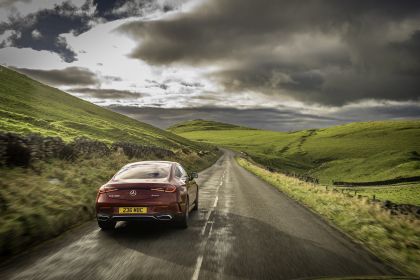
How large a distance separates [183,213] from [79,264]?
11.0ft

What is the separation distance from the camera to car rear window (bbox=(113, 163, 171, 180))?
31.2 ft

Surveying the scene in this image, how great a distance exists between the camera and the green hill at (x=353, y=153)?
88.4 metres

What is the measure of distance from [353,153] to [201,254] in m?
118

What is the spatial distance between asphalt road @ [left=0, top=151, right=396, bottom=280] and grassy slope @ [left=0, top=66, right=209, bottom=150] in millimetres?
32865

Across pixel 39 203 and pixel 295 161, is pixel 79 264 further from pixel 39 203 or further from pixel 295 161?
pixel 295 161

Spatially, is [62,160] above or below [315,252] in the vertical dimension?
above

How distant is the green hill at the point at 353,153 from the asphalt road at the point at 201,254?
76.7m

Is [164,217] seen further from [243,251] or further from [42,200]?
[42,200]

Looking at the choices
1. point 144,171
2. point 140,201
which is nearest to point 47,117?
point 144,171

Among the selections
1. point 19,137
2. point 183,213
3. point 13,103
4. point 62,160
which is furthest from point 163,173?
point 13,103

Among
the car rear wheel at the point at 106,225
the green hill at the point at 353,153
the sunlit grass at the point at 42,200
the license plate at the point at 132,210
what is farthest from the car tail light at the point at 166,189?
the green hill at the point at 353,153

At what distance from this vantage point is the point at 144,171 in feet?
32.3

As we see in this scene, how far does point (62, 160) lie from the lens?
16344mm

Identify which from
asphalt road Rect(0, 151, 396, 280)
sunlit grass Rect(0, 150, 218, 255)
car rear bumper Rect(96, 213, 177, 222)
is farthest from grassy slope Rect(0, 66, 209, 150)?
asphalt road Rect(0, 151, 396, 280)
